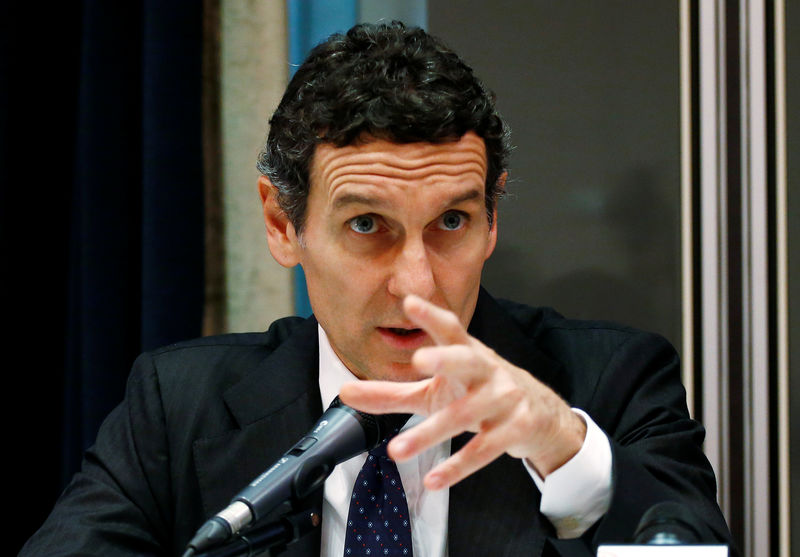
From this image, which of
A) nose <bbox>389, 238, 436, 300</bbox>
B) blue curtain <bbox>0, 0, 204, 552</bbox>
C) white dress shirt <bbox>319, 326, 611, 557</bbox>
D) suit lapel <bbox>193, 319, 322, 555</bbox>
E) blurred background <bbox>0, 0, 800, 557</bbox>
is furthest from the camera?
blue curtain <bbox>0, 0, 204, 552</bbox>

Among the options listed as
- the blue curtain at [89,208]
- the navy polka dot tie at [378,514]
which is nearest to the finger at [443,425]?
the navy polka dot tie at [378,514]

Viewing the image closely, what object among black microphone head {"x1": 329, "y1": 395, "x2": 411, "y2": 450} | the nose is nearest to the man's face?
the nose

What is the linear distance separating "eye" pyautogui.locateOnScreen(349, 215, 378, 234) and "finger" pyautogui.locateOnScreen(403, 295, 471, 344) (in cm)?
45

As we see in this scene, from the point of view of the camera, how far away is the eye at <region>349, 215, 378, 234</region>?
53.4 inches

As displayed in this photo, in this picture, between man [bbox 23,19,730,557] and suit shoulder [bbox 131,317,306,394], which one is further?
suit shoulder [bbox 131,317,306,394]

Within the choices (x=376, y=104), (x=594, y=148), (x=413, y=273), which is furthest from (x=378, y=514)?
(x=594, y=148)

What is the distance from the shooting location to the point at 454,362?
886 mm

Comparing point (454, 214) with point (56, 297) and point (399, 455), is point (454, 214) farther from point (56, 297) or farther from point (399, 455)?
point (56, 297)

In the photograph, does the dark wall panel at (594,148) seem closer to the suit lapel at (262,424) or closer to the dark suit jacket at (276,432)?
the dark suit jacket at (276,432)

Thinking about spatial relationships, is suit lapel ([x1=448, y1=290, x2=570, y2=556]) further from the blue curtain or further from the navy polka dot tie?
the blue curtain

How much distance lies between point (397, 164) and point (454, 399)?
469mm

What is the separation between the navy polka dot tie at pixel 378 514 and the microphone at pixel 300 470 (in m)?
0.36

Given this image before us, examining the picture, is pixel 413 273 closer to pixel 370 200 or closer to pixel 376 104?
pixel 370 200

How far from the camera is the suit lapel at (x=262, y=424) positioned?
1446 millimetres
